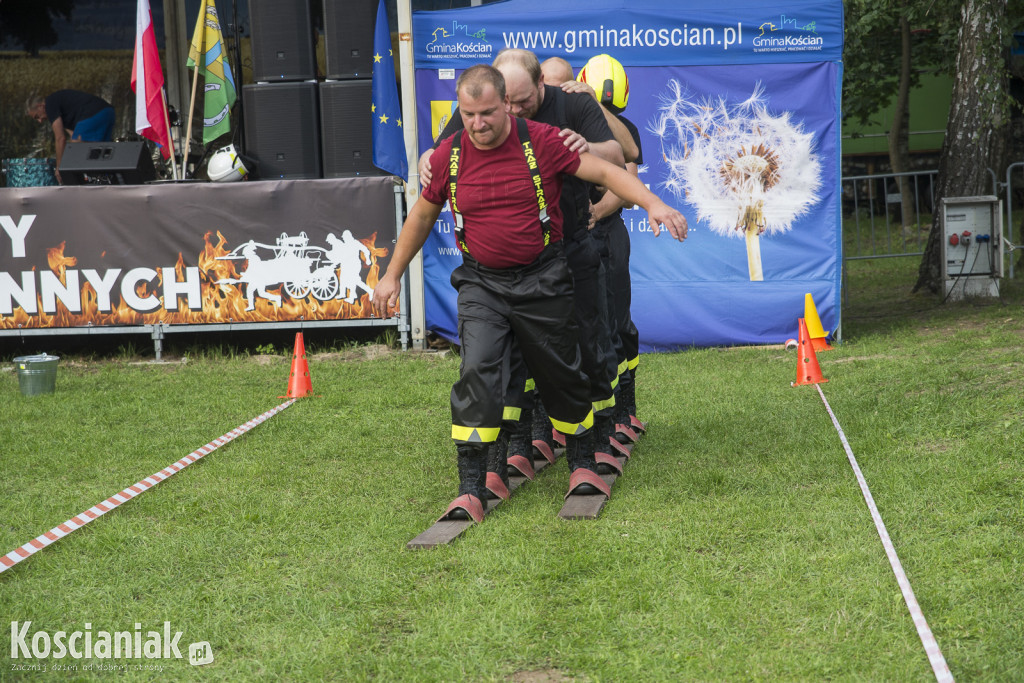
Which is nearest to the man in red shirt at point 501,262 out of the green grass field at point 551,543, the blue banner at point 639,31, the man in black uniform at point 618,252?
the green grass field at point 551,543

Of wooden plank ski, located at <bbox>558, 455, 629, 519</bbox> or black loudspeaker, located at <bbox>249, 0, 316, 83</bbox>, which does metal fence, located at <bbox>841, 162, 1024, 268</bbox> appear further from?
wooden plank ski, located at <bbox>558, 455, 629, 519</bbox>

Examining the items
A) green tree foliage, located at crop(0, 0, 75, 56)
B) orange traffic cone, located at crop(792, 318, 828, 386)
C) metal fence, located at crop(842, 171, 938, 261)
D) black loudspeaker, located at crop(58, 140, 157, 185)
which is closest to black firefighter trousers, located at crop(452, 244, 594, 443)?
orange traffic cone, located at crop(792, 318, 828, 386)

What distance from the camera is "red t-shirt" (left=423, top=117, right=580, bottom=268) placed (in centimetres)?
451

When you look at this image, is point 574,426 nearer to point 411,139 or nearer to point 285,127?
point 411,139

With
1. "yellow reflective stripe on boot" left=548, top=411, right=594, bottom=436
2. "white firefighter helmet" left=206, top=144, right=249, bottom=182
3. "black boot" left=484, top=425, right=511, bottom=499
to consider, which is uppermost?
"white firefighter helmet" left=206, top=144, right=249, bottom=182

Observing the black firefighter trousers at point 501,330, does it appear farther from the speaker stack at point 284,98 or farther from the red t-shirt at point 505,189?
the speaker stack at point 284,98

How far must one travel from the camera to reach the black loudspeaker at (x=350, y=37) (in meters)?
10.1

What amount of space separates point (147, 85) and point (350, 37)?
232cm

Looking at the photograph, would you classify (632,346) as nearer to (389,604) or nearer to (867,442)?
(867,442)

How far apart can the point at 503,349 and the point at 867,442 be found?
221cm

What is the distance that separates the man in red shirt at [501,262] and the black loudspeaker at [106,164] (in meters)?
6.75

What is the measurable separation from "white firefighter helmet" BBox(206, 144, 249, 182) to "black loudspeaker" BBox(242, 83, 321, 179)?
0.22 m

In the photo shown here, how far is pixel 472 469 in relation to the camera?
4.72 meters

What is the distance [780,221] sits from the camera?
9.63 meters
